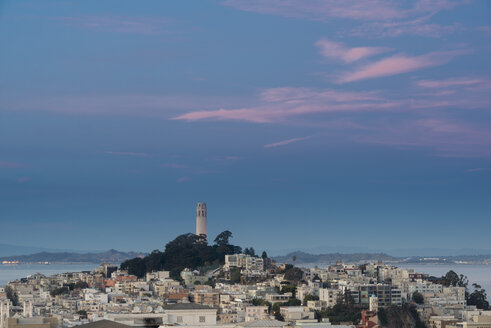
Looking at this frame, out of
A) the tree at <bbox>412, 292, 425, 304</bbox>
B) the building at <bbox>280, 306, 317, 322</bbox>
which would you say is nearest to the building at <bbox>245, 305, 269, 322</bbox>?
the building at <bbox>280, 306, 317, 322</bbox>

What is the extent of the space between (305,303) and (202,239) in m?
23.7

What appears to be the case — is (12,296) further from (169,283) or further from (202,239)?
(202,239)

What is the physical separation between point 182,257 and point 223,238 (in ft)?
11.6

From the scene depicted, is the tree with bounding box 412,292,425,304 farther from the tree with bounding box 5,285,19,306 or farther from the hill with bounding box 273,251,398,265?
the hill with bounding box 273,251,398,265

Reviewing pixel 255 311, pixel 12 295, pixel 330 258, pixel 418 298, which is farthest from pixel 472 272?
pixel 255 311

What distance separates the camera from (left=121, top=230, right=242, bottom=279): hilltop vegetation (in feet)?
212

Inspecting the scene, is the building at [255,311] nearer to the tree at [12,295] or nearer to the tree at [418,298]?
the tree at [418,298]

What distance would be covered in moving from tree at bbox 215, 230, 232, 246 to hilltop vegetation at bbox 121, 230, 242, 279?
47 millimetres

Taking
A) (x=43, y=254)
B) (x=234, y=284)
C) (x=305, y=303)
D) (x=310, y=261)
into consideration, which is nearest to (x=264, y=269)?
(x=234, y=284)

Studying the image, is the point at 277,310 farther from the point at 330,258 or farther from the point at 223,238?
the point at 330,258

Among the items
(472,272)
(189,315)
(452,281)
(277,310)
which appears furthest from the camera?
(472,272)

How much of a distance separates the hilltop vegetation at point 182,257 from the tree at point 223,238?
0.15 feet

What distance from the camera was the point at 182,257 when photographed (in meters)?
65.1

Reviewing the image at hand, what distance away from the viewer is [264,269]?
6206cm
